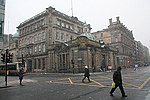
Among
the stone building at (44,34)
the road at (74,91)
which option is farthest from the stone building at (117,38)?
the road at (74,91)

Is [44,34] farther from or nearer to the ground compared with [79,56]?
farther from the ground

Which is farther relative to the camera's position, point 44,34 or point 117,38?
point 117,38

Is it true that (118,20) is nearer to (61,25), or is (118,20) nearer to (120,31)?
(120,31)

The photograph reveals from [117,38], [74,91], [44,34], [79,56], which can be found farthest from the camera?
[117,38]

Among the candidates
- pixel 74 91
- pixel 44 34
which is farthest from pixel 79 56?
pixel 74 91

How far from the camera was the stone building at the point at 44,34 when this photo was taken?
48.7 meters

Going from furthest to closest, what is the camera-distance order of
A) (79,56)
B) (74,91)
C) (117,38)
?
(117,38)
(79,56)
(74,91)

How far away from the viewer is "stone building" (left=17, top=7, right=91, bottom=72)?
48.7m

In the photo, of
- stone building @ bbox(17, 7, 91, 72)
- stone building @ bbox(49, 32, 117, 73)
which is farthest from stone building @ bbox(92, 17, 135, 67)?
stone building @ bbox(49, 32, 117, 73)

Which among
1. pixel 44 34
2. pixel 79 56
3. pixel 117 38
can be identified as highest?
pixel 117 38

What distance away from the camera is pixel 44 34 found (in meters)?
50.6

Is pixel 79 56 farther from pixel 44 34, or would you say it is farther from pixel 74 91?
pixel 74 91

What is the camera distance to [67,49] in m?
41.7

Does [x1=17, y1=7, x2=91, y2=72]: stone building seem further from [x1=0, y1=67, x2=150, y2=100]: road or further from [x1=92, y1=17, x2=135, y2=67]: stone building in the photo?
[x1=0, y1=67, x2=150, y2=100]: road
